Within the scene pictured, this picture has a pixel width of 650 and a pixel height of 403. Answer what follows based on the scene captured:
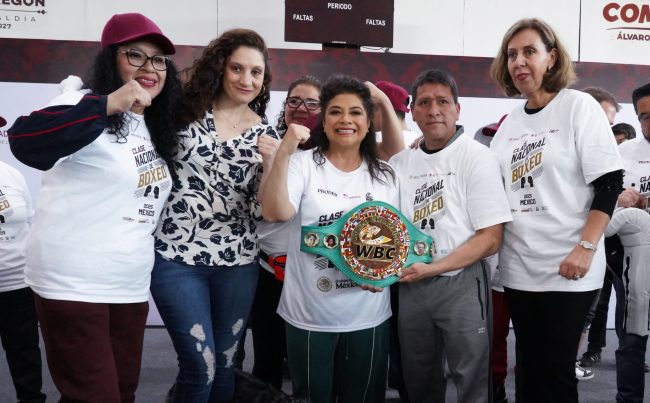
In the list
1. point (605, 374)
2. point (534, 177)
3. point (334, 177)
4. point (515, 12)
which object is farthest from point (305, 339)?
point (515, 12)

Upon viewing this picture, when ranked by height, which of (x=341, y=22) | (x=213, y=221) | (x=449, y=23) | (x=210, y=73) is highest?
(x=449, y=23)

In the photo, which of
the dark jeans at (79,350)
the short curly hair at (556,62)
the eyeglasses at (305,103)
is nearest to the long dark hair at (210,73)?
the eyeglasses at (305,103)

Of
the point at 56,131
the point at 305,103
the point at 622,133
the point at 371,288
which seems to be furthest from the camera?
the point at 622,133

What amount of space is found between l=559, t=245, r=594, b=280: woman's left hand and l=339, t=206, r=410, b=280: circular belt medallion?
1.77 feet

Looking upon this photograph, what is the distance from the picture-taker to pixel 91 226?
71.2 inches

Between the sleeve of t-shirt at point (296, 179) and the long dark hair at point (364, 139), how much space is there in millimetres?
63

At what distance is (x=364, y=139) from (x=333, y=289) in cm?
59

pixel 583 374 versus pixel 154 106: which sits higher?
pixel 154 106

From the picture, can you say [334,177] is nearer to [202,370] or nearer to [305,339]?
[305,339]

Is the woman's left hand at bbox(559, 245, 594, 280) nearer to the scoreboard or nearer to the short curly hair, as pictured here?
the short curly hair

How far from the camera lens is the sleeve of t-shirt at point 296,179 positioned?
87.3 inches

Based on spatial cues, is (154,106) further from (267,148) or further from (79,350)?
(79,350)

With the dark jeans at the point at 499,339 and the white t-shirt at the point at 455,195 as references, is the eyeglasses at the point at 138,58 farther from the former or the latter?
the dark jeans at the point at 499,339

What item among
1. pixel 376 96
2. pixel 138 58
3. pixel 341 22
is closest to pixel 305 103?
pixel 376 96
